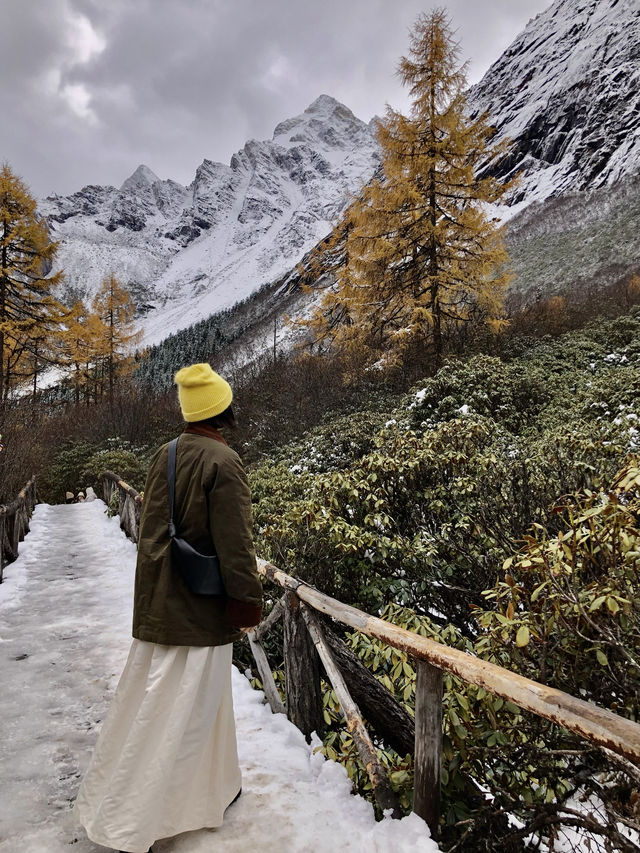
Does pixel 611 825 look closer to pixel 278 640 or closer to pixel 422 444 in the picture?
pixel 278 640

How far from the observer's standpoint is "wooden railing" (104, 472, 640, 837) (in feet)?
4.47

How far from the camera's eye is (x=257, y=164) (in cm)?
19650

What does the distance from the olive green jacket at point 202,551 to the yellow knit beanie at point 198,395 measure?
0.15 m

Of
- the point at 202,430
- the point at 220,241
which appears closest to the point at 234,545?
the point at 202,430

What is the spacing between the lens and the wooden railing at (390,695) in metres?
1.36

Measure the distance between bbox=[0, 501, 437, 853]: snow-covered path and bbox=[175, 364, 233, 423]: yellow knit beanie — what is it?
6.06 feet

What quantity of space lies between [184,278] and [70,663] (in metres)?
164

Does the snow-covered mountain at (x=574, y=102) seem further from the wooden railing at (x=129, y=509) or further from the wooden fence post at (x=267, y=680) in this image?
the wooden fence post at (x=267, y=680)

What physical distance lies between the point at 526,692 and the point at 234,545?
1.14 m

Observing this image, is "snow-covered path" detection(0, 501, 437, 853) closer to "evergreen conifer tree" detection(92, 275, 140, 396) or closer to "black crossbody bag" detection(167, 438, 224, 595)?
"black crossbody bag" detection(167, 438, 224, 595)

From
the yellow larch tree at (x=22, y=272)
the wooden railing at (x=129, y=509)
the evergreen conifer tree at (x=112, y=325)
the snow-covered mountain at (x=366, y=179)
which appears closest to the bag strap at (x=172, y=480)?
the wooden railing at (x=129, y=509)

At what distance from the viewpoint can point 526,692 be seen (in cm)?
150

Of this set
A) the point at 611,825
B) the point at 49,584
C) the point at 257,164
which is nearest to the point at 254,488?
the point at 49,584

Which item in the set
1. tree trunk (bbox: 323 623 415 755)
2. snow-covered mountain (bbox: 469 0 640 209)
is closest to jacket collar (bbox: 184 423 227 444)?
tree trunk (bbox: 323 623 415 755)
